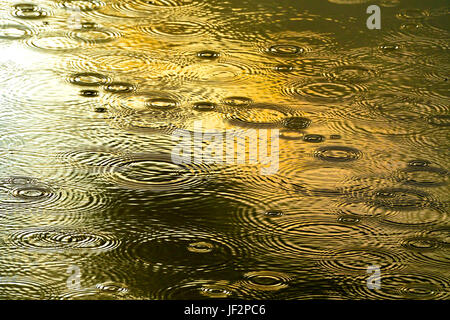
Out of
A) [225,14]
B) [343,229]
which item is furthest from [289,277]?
[225,14]

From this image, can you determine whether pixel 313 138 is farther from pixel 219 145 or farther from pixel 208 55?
pixel 208 55

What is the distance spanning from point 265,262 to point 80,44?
3.88 ft

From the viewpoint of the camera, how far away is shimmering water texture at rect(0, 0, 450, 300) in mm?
1629

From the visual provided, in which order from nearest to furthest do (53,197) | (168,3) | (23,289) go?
(23,289) < (53,197) < (168,3)

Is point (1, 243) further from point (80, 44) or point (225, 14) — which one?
point (225, 14)

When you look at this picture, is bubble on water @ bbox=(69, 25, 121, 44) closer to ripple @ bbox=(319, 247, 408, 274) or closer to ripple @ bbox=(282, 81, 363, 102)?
ripple @ bbox=(282, 81, 363, 102)

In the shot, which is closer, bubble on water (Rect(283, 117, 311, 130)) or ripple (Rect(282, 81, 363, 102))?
bubble on water (Rect(283, 117, 311, 130))

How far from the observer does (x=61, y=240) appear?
1.69 metres

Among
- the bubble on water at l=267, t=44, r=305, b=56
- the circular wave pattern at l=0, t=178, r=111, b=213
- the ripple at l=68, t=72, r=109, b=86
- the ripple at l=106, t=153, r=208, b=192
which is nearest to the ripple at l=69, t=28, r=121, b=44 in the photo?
the ripple at l=68, t=72, r=109, b=86

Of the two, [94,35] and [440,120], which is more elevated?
[94,35]

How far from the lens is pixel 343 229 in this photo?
1.76 m

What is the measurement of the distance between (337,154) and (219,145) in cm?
28

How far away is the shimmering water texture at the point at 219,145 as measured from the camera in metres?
1.63

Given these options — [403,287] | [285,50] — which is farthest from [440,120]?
→ [403,287]
